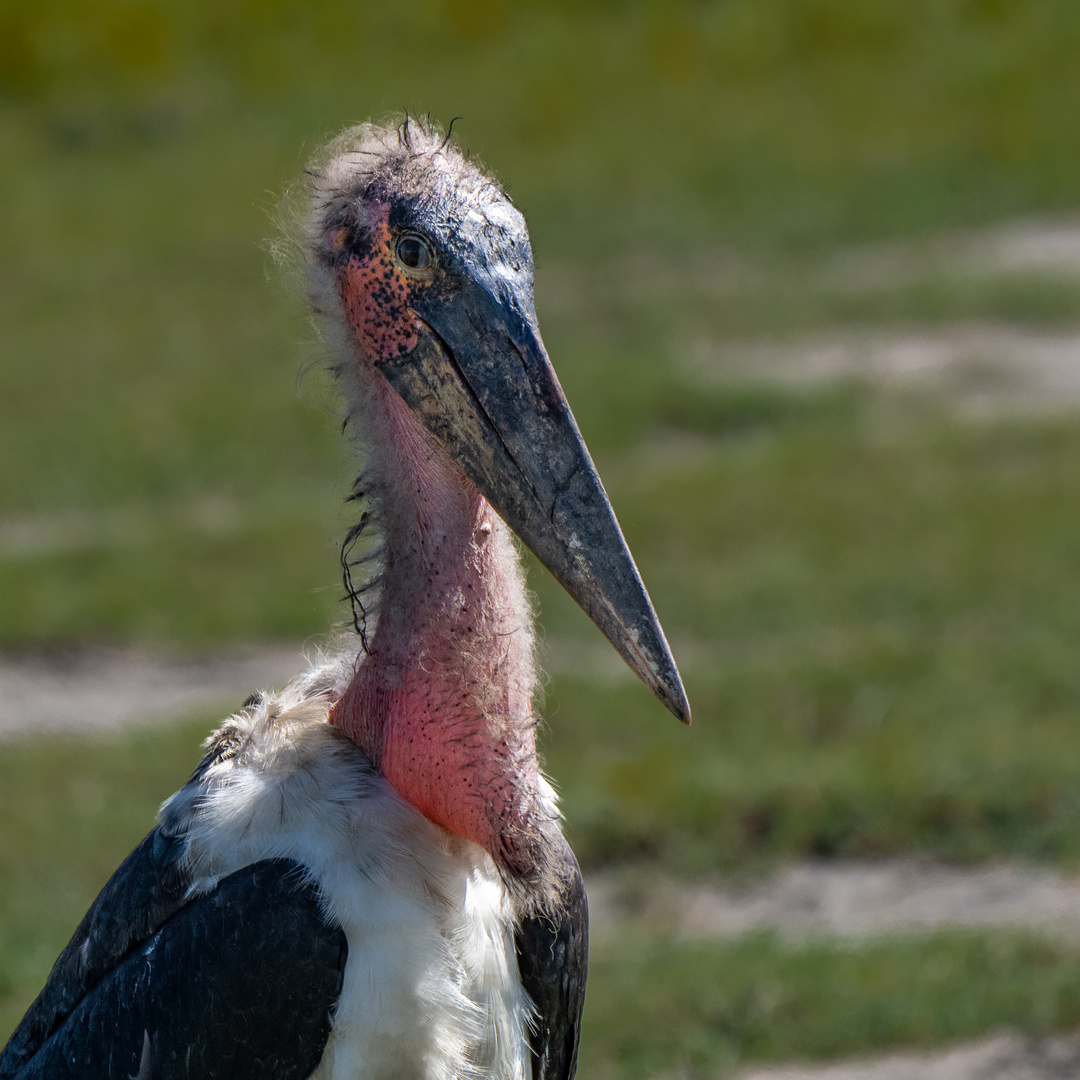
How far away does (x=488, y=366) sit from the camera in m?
2.68

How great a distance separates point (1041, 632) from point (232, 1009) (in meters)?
4.80

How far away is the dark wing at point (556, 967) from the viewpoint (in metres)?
2.87

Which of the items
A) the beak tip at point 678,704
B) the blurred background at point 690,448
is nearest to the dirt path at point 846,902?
the blurred background at point 690,448

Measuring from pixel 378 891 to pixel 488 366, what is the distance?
32.2 inches

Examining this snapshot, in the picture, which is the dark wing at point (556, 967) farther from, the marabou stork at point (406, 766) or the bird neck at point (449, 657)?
the bird neck at point (449, 657)

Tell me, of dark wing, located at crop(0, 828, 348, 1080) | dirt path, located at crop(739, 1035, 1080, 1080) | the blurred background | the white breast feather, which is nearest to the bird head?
the blurred background

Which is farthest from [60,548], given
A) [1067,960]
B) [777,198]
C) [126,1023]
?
[777,198]

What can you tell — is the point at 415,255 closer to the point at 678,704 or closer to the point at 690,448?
the point at 678,704

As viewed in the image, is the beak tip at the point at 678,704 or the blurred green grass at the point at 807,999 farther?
the blurred green grass at the point at 807,999

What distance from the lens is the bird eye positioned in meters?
2.70

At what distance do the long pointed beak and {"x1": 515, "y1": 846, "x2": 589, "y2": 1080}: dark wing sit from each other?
19.1 inches

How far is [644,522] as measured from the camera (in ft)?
25.7

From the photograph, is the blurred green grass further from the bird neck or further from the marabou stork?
the bird neck

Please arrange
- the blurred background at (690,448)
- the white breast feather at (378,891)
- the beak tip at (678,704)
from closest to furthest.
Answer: the beak tip at (678,704) → the white breast feather at (378,891) → the blurred background at (690,448)
